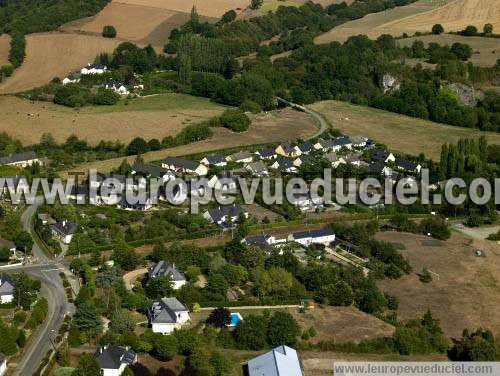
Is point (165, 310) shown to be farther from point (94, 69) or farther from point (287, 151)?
point (94, 69)

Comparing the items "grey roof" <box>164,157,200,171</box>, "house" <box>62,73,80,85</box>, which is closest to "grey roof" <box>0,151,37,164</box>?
"grey roof" <box>164,157,200,171</box>

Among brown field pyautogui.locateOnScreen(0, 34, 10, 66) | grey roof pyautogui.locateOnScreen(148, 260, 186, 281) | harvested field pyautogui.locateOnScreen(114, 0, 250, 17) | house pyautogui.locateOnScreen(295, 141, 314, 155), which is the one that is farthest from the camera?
harvested field pyautogui.locateOnScreen(114, 0, 250, 17)

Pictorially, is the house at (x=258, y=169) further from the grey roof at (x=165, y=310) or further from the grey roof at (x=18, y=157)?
the grey roof at (x=165, y=310)

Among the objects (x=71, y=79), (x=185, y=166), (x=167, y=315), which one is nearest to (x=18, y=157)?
(x=185, y=166)

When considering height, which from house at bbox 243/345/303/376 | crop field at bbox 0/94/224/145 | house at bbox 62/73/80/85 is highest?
house at bbox 62/73/80/85

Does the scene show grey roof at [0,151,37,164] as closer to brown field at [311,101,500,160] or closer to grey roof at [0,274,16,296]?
grey roof at [0,274,16,296]

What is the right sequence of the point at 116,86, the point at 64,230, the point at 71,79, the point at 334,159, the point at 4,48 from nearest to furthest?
the point at 64,230 → the point at 334,159 → the point at 116,86 → the point at 71,79 → the point at 4,48

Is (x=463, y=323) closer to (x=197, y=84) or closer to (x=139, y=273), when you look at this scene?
(x=139, y=273)
